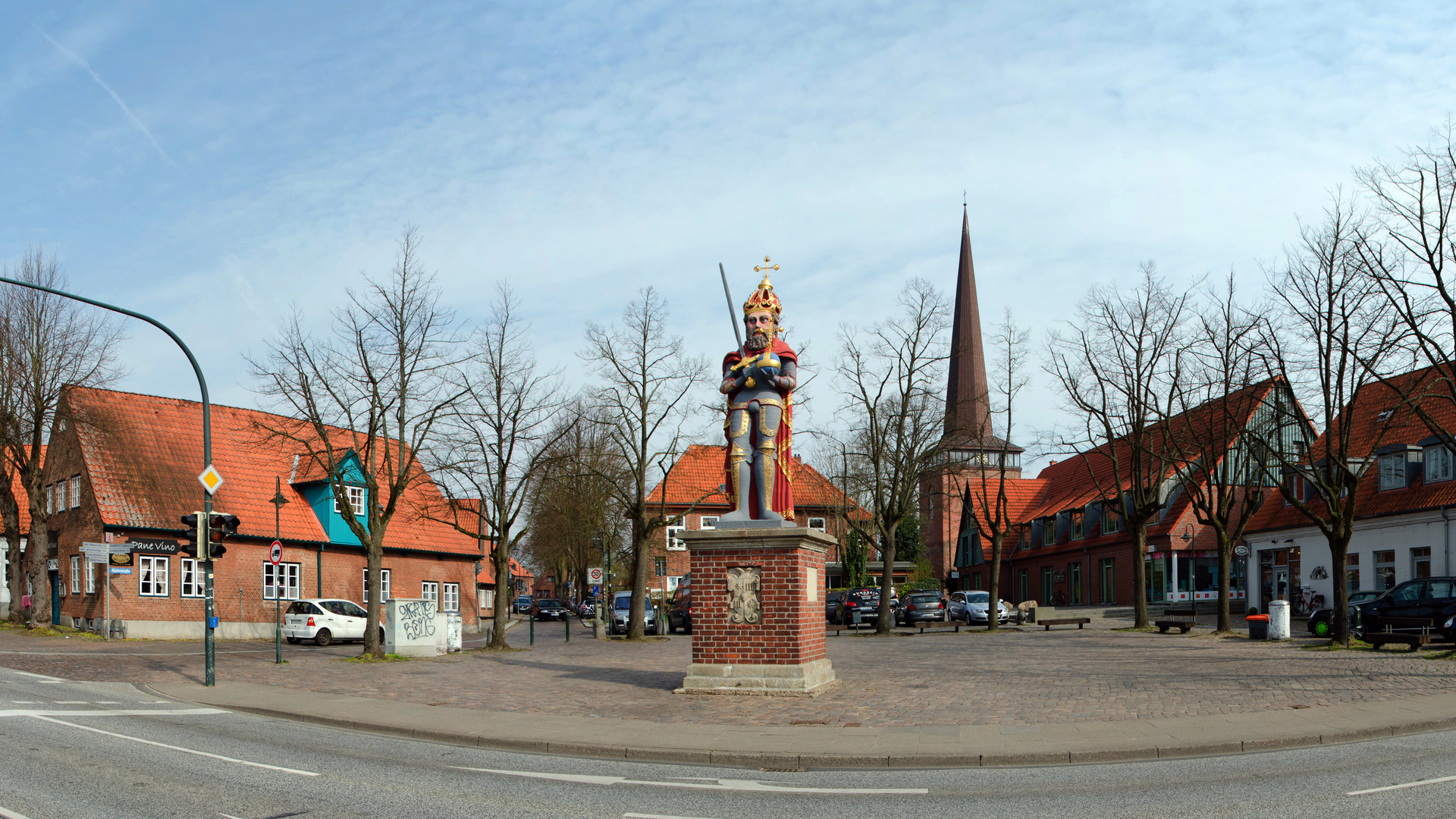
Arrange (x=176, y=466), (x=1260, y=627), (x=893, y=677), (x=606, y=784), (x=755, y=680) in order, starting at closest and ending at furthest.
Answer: (x=606, y=784), (x=755, y=680), (x=893, y=677), (x=1260, y=627), (x=176, y=466)

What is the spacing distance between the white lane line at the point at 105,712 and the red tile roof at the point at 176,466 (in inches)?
735

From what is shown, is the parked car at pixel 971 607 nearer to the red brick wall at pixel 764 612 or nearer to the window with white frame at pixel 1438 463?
the window with white frame at pixel 1438 463

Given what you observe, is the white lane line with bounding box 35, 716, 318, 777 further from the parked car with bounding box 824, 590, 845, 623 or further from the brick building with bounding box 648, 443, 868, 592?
the brick building with bounding box 648, 443, 868, 592

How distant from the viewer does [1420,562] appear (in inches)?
1443

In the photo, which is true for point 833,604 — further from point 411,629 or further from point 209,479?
point 209,479

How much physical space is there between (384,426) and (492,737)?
613 inches

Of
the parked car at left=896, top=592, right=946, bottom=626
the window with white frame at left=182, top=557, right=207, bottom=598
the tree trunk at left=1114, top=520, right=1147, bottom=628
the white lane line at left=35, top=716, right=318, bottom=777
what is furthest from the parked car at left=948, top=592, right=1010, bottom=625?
the white lane line at left=35, top=716, right=318, bottom=777

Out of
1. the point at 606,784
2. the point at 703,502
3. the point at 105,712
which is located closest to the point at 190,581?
the point at 105,712

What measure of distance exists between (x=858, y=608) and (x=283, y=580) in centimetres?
2215

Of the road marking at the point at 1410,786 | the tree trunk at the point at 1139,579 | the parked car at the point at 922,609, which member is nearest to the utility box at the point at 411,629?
the road marking at the point at 1410,786

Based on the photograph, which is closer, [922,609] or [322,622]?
[322,622]

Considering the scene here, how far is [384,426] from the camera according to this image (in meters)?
26.5

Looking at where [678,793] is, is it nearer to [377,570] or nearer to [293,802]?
[293,802]

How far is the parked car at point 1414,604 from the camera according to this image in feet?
84.4
